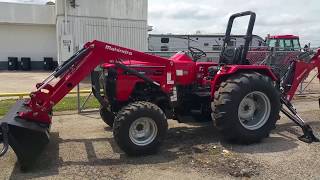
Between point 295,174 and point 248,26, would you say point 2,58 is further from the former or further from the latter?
point 295,174

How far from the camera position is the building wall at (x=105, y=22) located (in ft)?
74.8

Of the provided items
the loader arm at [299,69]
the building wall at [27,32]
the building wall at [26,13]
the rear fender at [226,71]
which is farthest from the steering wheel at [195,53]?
the building wall at [26,13]

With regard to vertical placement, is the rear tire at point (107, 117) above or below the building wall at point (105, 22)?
below

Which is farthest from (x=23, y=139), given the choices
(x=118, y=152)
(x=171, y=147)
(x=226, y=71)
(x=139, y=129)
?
(x=226, y=71)

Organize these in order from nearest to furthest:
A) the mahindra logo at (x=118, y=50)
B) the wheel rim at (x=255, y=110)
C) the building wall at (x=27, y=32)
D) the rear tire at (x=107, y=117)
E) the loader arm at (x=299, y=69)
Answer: the mahindra logo at (x=118, y=50), the wheel rim at (x=255, y=110), the rear tire at (x=107, y=117), the loader arm at (x=299, y=69), the building wall at (x=27, y=32)

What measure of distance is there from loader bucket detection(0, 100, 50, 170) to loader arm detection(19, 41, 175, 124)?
1.06 ft

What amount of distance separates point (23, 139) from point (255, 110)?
13.6 feet

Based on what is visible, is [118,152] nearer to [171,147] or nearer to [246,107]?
[171,147]

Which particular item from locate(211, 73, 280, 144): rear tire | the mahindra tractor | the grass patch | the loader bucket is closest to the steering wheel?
the mahindra tractor

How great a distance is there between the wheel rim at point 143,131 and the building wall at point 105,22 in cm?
1663

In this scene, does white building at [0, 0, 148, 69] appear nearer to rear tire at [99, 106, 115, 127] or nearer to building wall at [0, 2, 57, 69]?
building wall at [0, 2, 57, 69]

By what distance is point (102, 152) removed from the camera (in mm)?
7023

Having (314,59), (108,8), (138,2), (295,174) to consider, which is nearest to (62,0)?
(108,8)

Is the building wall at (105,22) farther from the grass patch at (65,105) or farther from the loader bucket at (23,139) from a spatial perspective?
the loader bucket at (23,139)
